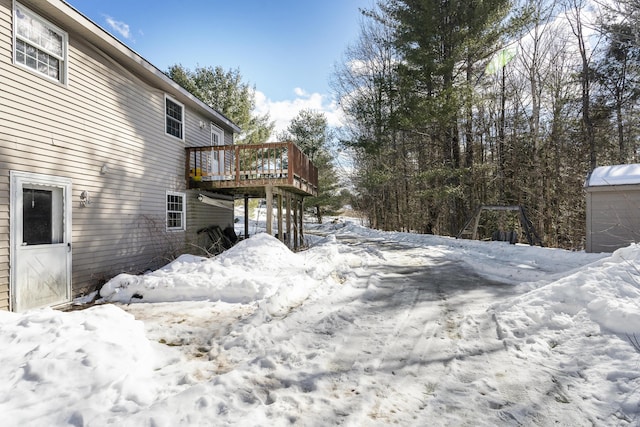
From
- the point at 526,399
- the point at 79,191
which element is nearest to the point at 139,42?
the point at 79,191

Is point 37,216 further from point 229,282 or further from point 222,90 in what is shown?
point 222,90

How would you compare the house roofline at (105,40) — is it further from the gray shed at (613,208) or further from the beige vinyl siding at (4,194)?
the gray shed at (613,208)

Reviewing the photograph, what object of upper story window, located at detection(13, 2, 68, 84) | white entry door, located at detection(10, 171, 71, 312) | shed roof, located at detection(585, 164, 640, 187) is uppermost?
upper story window, located at detection(13, 2, 68, 84)

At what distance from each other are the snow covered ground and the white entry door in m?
1.20

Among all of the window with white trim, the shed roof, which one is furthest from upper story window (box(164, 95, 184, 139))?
the shed roof

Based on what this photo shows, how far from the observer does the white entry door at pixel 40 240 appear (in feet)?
16.0

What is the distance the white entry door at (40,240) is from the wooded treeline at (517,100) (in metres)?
12.9

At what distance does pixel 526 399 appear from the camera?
96.6 inches

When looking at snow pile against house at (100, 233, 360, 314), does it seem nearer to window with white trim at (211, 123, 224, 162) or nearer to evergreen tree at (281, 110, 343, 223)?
window with white trim at (211, 123, 224, 162)

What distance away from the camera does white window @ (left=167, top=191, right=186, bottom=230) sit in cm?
907

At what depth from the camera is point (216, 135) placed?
40.9ft

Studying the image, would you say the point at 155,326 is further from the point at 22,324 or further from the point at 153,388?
the point at 153,388

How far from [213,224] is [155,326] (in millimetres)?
7755

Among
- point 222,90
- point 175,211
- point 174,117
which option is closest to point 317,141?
point 222,90
